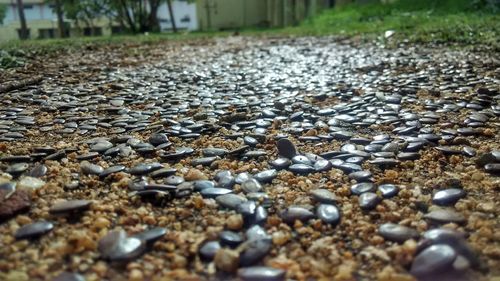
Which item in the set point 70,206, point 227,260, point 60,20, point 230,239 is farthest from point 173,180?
point 60,20

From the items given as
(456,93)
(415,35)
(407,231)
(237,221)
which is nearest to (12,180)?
(237,221)

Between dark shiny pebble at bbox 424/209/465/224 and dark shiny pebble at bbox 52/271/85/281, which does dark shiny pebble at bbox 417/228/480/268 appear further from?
dark shiny pebble at bbox 52/271/85/281

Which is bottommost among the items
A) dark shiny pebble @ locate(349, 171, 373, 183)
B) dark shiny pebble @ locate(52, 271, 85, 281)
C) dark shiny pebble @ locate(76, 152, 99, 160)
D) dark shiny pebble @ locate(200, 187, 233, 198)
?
dark shiny pebble @ locate(52, 271, 85, 281)

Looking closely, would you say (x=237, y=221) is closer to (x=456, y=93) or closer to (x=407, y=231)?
(x=407, y=231)

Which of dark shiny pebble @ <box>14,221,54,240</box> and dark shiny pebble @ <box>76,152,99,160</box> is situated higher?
dark shiny pebble @ <box>76,152,99,160</box>

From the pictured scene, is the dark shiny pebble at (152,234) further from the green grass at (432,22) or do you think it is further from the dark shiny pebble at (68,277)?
the green grass at (432,22)

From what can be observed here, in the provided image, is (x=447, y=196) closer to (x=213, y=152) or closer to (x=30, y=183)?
(x=213, y=152)

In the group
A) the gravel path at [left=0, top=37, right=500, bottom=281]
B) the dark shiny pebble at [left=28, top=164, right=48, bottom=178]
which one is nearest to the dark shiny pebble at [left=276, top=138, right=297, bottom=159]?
the gravel path at [left=0, top=37, right=500, bottom=281]
